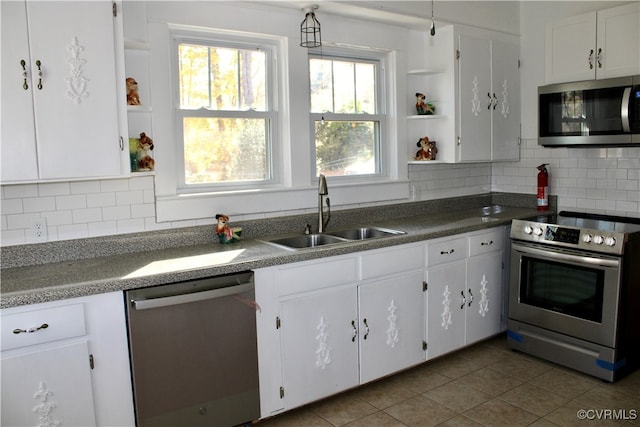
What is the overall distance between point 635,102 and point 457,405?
7.21 feet

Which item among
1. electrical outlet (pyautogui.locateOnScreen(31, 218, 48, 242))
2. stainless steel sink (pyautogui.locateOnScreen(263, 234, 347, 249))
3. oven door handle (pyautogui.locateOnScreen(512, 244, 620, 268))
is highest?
electrical outlet (pyautogui.locateOnScreen(31, 218, 48, 242))

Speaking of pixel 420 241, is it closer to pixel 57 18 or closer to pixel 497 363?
pixel 497 363

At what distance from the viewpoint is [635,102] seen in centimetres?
339

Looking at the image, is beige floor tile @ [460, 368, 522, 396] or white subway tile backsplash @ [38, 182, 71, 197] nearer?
white subway tile backsplash @ [38, 182, 71, 197]

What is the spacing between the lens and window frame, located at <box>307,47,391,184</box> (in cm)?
362

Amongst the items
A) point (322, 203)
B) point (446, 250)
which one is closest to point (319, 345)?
point (322, 203)

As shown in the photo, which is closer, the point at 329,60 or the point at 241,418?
the point at 241,418

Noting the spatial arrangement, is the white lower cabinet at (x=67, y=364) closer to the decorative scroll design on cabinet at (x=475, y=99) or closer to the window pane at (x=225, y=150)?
the window pane at (x=225, y=150)

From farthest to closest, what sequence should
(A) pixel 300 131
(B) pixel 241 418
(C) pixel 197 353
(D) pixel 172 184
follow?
1. (A) pixel 300 131
2. (D) pixel 172 184
3. (B) pixel 241 418
4. (C) pixel 197 353

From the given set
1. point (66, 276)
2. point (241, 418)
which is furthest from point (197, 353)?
point (66, 276)

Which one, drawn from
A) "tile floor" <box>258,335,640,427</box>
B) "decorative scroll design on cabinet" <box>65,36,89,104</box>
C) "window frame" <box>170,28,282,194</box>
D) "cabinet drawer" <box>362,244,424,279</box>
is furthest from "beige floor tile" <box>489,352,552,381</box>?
"decorative scroll design on cabinet" <box>65,36,89,104</box>

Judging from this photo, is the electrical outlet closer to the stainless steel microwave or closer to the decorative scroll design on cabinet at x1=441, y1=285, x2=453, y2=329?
the decorative scroll design on cabinet at x1=441, y1=285, x2=453, y2=329

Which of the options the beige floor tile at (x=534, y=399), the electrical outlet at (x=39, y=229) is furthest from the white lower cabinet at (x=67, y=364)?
the beige floor tile at (x=534, y=399)

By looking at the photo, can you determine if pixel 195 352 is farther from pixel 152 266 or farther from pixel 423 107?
pixel 423 107
